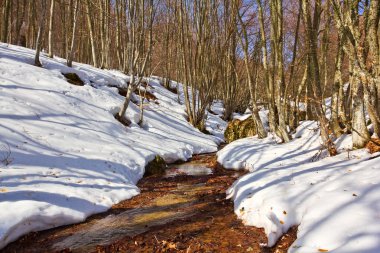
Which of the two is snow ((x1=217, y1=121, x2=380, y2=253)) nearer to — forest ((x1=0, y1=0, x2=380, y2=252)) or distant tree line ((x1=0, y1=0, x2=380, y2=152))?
forest ((x1=0, y1=0, x2=380, y2=252))

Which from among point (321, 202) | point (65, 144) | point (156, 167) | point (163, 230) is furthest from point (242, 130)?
point (321, 202)

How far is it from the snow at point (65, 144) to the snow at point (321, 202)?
2.98 meters

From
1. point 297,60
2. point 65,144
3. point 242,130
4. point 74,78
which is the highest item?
point 297,60

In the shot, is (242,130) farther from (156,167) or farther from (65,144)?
(65,144)

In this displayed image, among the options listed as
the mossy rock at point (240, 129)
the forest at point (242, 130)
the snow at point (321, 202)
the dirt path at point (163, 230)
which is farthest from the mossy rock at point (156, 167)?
the mossy rock at point (240, 129)

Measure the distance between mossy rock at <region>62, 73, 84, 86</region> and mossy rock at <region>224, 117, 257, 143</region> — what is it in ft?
24.3

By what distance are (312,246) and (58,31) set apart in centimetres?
3568

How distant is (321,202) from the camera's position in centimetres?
371

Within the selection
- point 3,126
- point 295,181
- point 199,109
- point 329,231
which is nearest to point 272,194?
point 295,181

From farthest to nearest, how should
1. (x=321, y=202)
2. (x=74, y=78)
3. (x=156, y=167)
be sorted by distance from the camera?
1. (x=74, y=78)
2. (x=156, y=167)
3. (x=321, y=202)

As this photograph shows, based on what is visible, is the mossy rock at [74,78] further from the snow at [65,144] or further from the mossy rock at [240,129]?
the mossy rock at [240,129]

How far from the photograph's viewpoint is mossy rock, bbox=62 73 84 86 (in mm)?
13306

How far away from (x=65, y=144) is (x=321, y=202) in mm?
6704

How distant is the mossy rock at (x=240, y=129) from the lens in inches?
548
